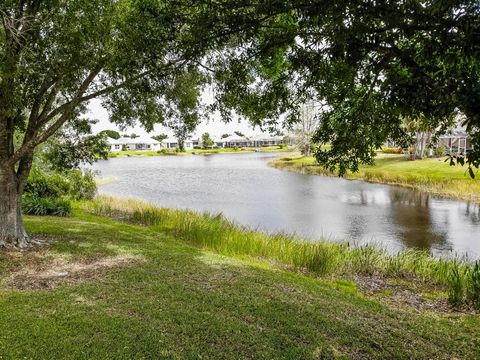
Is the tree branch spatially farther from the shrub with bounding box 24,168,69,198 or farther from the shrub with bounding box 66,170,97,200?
the shrub with bounding box 66,170,97,200

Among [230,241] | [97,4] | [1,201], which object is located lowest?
[230,241]

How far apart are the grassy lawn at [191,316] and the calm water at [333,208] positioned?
11474 mm

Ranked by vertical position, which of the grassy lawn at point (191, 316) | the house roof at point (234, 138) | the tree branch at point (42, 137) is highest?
the house roof at point (234, 138)

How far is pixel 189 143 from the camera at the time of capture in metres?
135

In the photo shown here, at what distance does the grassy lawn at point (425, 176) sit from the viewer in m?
35.3

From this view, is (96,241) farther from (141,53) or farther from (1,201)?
(141,53)

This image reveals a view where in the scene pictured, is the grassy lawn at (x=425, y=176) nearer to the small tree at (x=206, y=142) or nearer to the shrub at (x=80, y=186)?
the shrub at (x=80, y=186)

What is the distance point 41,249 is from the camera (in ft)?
37.5

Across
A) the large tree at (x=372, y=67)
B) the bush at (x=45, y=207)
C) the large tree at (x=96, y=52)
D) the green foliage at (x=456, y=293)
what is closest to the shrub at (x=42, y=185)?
the bush at (x=45, y=207)

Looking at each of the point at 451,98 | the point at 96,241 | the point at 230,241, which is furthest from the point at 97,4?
the point at 230,241

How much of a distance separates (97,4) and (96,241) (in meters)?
6.97

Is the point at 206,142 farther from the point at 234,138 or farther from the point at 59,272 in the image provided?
the point at 59,272

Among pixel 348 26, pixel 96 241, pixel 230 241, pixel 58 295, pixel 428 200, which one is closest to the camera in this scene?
pixel 348 26

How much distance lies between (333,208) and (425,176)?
15.6m
